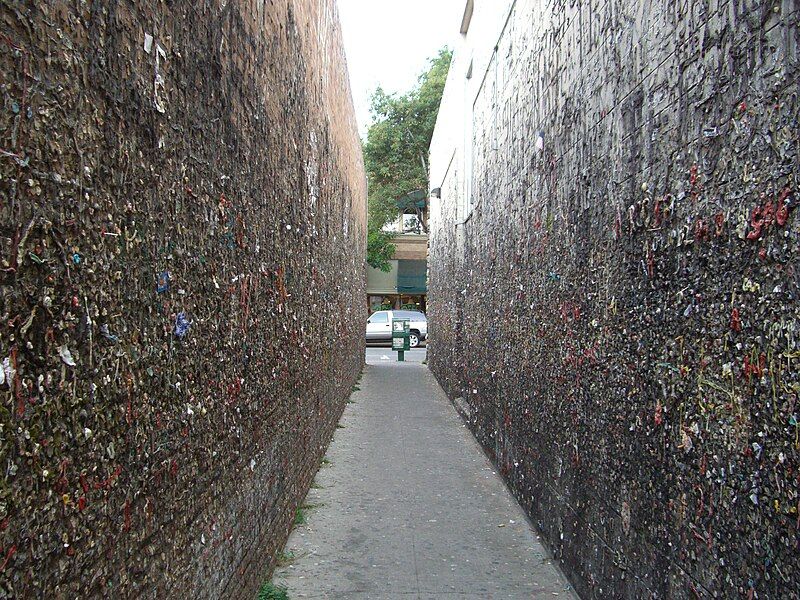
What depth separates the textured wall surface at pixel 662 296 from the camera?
2.21m

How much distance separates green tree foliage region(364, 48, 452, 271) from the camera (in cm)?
3300

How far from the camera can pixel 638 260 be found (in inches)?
133

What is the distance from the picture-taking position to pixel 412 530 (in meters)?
5.67

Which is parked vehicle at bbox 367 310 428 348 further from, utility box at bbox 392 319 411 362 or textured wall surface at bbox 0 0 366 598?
textured wall surface at bbox 0 0 366 598

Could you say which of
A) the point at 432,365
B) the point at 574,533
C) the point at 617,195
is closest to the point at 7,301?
the point at 617,195

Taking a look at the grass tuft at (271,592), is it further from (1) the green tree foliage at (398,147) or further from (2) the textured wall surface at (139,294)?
(1) the green tree foliage at (398,147)

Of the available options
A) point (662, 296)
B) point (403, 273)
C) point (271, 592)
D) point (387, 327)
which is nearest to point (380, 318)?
point (387, 327)

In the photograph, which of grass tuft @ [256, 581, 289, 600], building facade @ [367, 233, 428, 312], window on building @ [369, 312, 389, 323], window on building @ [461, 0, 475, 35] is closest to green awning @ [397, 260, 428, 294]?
building facade @ [367, 233, 428, 312]

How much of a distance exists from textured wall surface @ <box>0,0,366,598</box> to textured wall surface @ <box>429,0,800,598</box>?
186 cm

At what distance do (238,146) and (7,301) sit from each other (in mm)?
2080

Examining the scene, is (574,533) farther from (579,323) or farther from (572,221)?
(572,221)

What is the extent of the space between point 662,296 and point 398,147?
3057cm

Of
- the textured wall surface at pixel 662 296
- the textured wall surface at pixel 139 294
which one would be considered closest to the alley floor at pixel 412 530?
the textured wall surface at pixel 662 296

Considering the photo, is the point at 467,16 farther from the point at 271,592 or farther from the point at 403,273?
the point at 403,273
